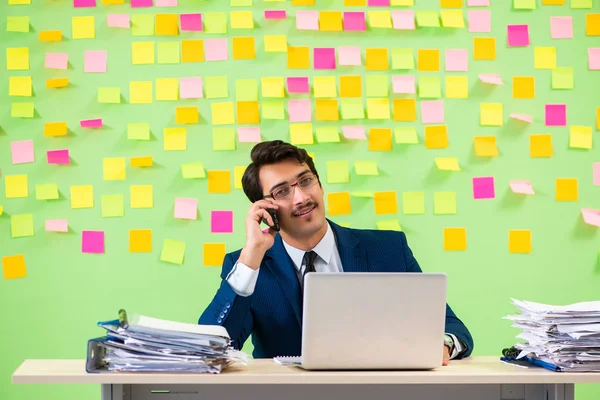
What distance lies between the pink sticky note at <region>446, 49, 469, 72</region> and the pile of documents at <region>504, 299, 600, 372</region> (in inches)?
60.5

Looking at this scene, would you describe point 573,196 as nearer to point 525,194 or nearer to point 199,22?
point 525,194

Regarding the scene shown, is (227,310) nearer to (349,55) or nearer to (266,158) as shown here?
(266,158)

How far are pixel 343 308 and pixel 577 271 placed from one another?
6.05 ft

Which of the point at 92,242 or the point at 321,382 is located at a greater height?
the point at 92,242

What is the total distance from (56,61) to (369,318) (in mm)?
2039

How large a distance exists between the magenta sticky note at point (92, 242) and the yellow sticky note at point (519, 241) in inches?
A: 65.4

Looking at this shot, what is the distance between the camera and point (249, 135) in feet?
10.4

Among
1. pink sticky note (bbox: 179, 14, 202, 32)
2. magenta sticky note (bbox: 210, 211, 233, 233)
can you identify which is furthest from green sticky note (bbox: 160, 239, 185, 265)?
pink sticky note (bbox: 179, 14, 202, 32)

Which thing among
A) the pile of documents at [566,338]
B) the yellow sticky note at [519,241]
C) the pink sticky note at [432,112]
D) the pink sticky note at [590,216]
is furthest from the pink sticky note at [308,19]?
the pile of documents at [566,338]

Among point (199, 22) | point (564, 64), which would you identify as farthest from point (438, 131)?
point (199, 22)

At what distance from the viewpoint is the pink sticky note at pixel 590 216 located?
10.5ft

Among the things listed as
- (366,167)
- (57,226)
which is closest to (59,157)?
(57,226)

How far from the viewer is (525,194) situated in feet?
10.5

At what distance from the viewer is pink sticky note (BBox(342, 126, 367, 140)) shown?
3.17 metres
